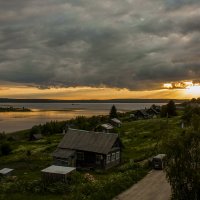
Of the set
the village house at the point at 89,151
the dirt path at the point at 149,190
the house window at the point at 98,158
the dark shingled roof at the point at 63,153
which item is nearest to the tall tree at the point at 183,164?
the dirt path at the point at 149,190

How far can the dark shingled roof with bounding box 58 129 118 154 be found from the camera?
63000 millimetres

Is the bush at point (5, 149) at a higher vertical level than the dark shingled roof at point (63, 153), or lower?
lower

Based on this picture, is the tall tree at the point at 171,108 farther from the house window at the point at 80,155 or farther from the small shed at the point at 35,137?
the house window at the point at 80,155

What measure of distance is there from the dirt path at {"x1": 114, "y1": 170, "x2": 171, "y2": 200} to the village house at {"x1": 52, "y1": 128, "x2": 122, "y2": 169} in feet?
42.1

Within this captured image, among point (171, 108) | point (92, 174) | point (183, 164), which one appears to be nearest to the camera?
point (183, 164)

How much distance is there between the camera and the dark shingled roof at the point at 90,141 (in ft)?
207

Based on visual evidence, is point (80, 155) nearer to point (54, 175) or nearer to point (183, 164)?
point (54, 175)

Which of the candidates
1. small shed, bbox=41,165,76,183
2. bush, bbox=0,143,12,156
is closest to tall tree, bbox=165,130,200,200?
small shed, bbox=41,165,76,183

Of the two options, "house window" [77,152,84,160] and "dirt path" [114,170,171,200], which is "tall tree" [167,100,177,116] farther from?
"dirt path" [114,170,171,200]

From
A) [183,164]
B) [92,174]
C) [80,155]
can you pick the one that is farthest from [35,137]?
[183,164]

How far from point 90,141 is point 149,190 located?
72.9 ft

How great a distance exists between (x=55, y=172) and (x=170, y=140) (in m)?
20.4

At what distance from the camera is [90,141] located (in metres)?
64.5

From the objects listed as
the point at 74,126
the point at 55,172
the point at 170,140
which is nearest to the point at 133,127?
the point at 74,126
